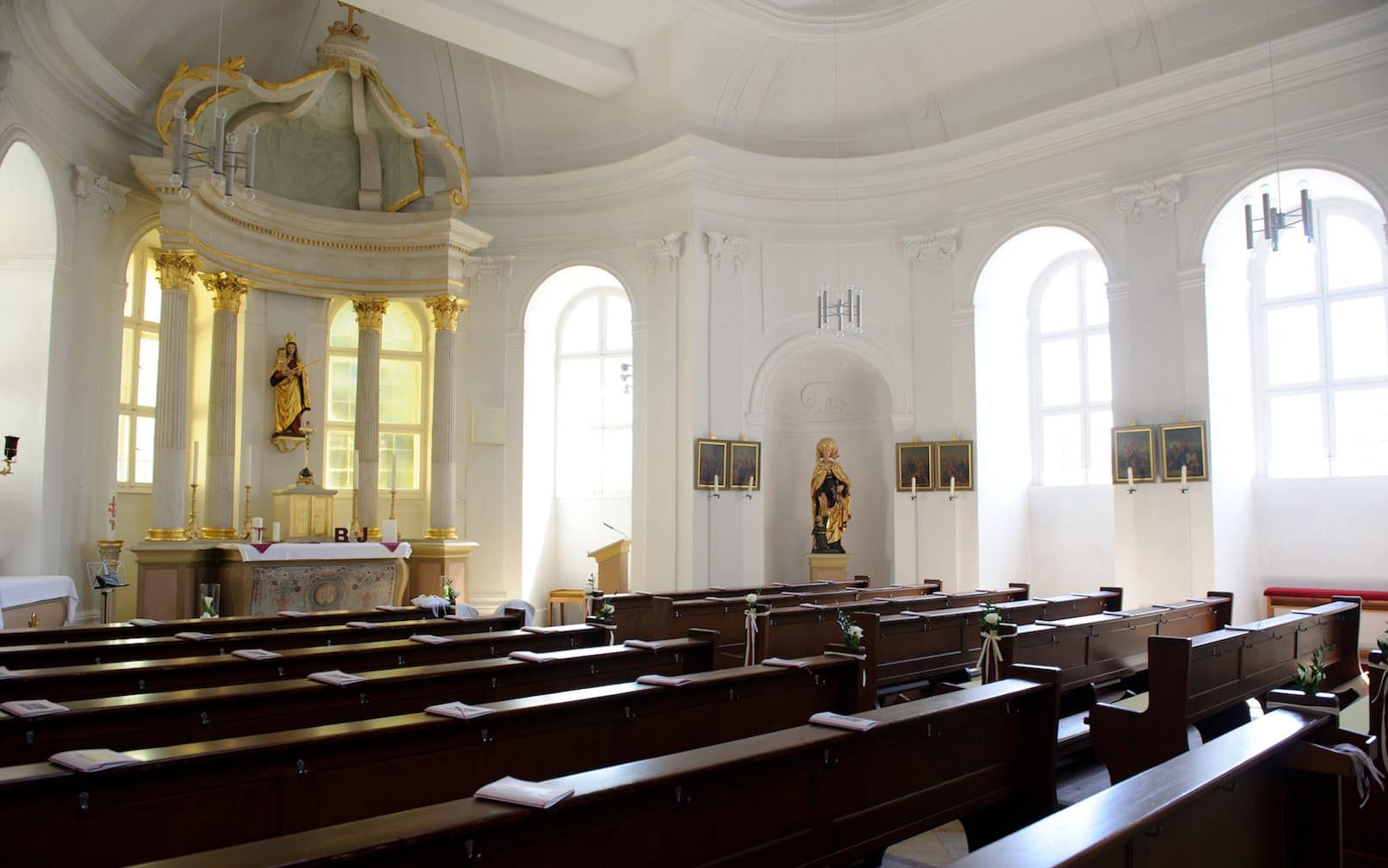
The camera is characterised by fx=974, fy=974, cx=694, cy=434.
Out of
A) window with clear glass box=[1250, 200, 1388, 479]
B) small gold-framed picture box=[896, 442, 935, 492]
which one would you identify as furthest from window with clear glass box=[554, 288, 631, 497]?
window with clear glass box=[1250, 200, 1388, 479]

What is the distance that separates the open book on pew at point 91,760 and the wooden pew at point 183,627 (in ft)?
14.5

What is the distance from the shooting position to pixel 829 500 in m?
14.5

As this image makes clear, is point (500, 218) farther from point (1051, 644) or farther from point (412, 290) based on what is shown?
point (1051, 644)

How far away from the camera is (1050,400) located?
579 inches

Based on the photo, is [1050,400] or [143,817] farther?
[1050,400]

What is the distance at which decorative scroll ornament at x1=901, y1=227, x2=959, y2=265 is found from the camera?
546 inches

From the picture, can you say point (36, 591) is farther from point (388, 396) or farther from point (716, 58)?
point (716, 58)

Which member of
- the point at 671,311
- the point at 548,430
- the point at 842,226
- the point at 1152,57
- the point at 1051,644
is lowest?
the point at 1051,644

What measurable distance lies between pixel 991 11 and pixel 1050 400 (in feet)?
18.4

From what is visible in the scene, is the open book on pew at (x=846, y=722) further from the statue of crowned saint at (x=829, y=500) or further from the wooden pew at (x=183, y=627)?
the statue of crowned saint at (x=829, y=500)

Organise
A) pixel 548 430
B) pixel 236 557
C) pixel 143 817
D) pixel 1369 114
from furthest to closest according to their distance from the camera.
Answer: pixel 548 430 < pixel 236 557 < pixel 1369 114 < pixel 143 817

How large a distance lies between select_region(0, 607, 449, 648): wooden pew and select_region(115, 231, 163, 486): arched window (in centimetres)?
595

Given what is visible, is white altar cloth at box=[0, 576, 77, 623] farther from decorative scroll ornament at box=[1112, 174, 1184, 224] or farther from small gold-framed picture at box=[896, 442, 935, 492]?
decorative scroll ornament at box=[1112, 174, 1184, 224]

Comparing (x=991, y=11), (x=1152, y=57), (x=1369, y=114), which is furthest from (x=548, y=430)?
(x=1369, y=114)
